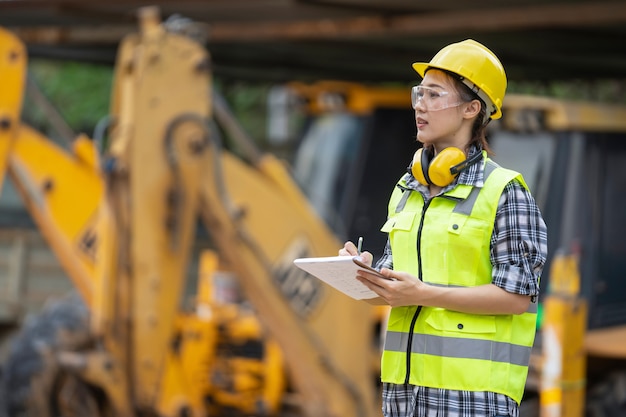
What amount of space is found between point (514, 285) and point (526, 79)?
9329 millimetres

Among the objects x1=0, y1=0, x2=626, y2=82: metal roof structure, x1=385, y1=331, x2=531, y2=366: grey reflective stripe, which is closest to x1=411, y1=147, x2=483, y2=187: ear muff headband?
x1=385, y1=331, x2=531, y2=366: grey reflective stripe

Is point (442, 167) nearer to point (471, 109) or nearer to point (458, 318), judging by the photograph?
point (471, 109)

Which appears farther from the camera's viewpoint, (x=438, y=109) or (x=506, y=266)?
(x=438, y=109)

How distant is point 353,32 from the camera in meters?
9.60

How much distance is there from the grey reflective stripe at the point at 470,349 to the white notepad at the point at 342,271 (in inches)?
6.7

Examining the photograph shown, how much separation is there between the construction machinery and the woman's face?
124 inches

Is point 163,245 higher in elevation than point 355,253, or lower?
higher

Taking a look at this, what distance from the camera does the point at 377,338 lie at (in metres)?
9.02

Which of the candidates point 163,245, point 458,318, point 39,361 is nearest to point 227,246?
point 163,245

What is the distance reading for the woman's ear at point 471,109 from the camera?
3289 millimetres

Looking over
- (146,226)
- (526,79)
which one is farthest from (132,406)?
(526,79)

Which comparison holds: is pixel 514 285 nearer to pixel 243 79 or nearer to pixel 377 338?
pixel 377 338

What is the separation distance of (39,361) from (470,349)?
7134 mm

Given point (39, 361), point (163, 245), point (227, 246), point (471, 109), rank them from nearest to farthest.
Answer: point (471, 109) → point (163, 245) → point (227, 246) → point (39, 361)
